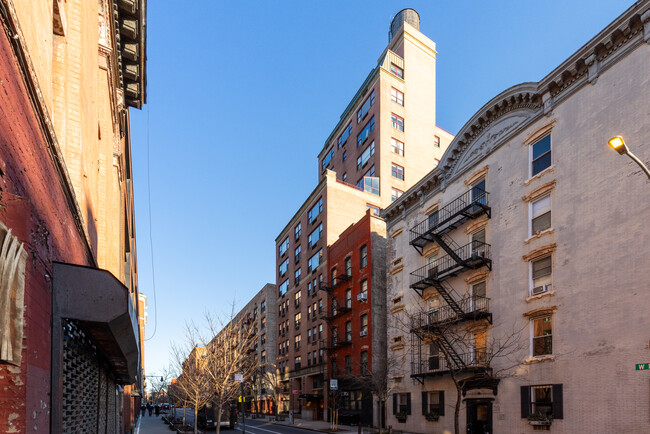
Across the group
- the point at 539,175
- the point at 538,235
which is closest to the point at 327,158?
the point at 539,175

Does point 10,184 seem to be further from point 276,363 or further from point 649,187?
point 276,363

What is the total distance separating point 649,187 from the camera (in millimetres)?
16234

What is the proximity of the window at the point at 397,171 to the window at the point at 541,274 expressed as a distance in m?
30.0

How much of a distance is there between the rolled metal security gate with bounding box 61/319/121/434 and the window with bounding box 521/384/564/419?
56.8 feet

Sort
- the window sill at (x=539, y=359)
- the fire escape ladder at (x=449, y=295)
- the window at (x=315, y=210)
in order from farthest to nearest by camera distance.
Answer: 1. the window at (x=315, y=210)
2. the fire escape ladder at (x=449, y=295)
3. the window sill at (x=539, y=359)

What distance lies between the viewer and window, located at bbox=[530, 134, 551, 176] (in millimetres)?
21297

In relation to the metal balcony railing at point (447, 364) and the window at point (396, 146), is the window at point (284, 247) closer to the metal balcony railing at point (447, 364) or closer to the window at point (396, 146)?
the window at point (396, 146)

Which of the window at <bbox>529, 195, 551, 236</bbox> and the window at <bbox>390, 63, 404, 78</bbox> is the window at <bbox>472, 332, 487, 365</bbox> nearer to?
the window at <bbox>529, 195, 551, 236</bbox>

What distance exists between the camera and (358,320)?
39312 mm

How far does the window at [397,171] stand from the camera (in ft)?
164

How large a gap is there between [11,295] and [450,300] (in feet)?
80.0

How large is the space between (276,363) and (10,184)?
211 ft

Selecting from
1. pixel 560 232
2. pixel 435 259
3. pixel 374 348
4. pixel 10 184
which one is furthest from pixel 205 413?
pixel 10 184

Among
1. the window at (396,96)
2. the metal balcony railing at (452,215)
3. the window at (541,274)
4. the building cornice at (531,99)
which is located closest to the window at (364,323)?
the metal balcony railing at (452,215)
